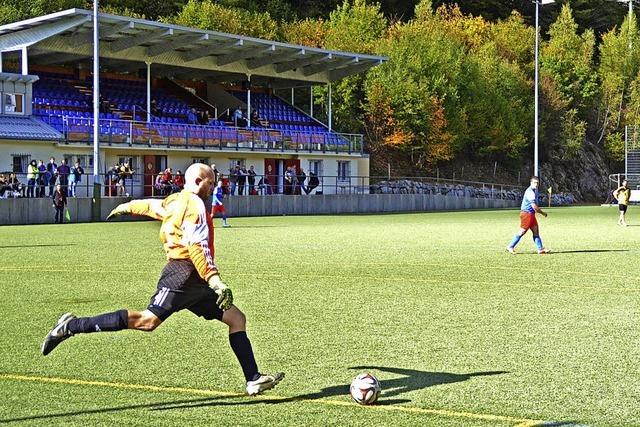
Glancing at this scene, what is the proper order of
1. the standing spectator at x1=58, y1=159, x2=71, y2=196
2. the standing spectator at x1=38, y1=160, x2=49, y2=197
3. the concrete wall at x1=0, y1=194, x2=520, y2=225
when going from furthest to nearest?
1. the standing spectator at x1=58, y1=159, x2=71, y2=196
2. the standing spectator at x1=38, y1=160, x2=49, y2=197
3. the concrete wall at x1=0, y1=194, x2=520, y2=225

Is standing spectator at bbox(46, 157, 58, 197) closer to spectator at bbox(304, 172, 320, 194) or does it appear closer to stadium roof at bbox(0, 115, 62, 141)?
stadium roof at bbox(0, 115, 62, 141)

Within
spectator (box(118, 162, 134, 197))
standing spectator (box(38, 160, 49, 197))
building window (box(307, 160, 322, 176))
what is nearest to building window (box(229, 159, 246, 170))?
building window (box(307, 160, 322, 176))

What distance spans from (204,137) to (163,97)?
6064mm

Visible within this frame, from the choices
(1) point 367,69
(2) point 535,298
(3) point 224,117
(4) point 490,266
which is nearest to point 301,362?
(2) point 535,298

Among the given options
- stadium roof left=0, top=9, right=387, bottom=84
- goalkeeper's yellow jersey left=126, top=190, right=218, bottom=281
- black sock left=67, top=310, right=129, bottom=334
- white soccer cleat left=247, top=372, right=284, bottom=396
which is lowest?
white soccer cleat left=247, top=372, right=284, bottom=396

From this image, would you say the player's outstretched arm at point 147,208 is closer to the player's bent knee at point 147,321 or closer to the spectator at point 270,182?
the player's bent knee at point 147,321

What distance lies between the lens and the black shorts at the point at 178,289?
26.8 feet

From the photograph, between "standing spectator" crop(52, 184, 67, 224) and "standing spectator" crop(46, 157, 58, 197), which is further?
"standing spectator" crop(46, 157, 58, 197)

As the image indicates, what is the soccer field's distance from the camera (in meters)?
7.87

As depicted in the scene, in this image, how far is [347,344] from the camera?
35.7 feet

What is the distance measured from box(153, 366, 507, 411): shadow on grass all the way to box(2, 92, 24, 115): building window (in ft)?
134

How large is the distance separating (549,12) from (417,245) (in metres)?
85.0

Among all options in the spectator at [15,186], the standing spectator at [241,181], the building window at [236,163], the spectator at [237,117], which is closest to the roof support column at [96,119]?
the spectator at [15,186]

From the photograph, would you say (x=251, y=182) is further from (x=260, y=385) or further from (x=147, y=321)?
(x=260, y=385)
